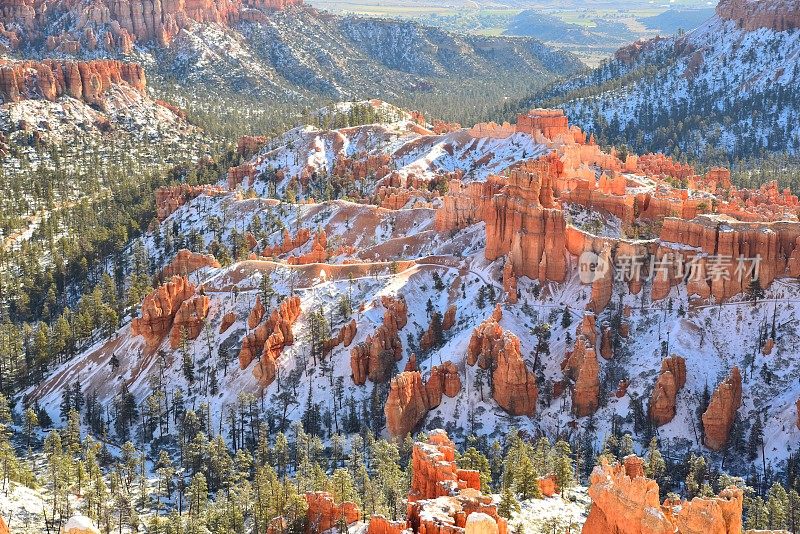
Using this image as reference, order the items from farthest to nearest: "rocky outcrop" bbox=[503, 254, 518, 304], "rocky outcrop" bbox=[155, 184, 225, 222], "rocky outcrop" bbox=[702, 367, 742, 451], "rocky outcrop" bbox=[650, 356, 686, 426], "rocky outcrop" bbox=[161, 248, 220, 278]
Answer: "rocky outcrop" bbox=[155, 184, 225, 222] < "rocky outcrop" bbox=[161, 248, 220, 278] < "rocky outcrop" bbox=[503, 254, 518, 304] < "rocky outcrop" bbox=[650, 356, 686, 426] < "rocky outcrop" bbox=[702, 367, 742, 451]

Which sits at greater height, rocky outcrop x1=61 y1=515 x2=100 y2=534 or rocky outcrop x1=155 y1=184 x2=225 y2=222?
rocky outcrop x1=61 y1=515 x2=100 y2=534


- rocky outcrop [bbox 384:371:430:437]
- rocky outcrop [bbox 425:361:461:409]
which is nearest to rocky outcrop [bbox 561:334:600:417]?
rocky outcrop [bbox 425:361:461:409]

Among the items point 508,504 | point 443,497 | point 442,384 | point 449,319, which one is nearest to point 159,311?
point 449,319

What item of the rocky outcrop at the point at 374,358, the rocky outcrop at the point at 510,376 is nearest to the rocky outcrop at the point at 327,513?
the rocky outcrop at the point at 510,376

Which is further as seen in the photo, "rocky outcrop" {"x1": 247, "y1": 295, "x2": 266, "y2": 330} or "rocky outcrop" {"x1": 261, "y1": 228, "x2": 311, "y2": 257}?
"rocky outcrop" {"x1": 261, "y1": 228, "x2": 311, "y2": 257}

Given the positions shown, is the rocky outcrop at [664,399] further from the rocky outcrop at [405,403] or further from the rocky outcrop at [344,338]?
the rocky outcrop at [344,338]

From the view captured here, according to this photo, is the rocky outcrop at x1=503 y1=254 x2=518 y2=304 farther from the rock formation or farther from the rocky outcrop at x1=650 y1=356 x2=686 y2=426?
the rock formation

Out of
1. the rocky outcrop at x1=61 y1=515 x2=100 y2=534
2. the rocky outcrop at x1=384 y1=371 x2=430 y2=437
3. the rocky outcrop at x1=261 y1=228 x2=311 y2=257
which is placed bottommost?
the rocky outcrop at x1=384 y1=371 x2=430 y2=437
